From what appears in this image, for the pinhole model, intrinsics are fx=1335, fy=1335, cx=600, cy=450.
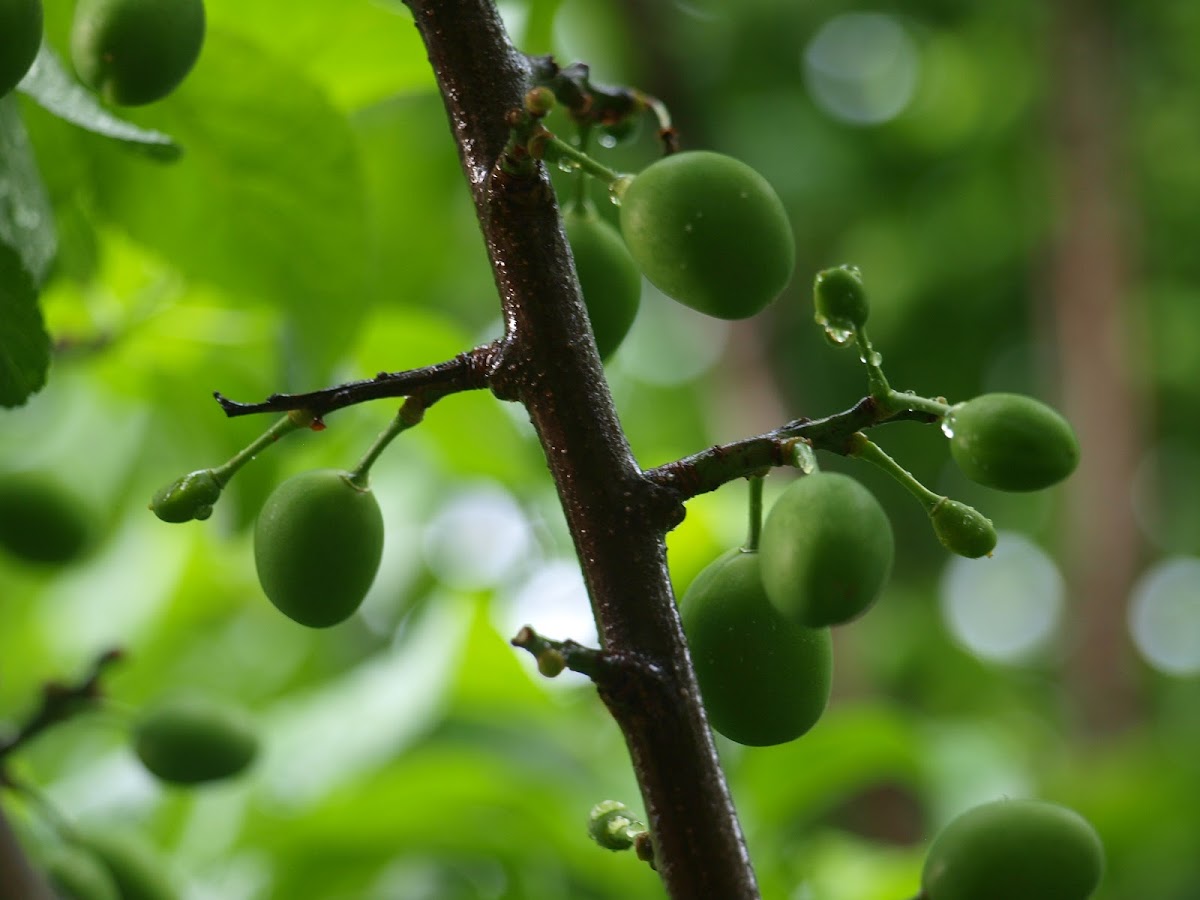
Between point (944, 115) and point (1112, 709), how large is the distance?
7.48 ft

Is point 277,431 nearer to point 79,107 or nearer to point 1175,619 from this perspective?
point 79,107

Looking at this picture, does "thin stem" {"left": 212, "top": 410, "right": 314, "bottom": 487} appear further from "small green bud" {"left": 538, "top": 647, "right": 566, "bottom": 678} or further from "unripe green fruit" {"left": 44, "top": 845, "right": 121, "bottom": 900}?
"unripe green fruit" {"left": 44, "top": 845, "right": 121, "bottom": 900}

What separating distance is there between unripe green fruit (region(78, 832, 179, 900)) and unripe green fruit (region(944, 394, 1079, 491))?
0.69 m

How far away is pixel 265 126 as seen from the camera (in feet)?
3.12

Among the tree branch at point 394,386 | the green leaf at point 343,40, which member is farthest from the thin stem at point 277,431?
the green leaf at point 343,40

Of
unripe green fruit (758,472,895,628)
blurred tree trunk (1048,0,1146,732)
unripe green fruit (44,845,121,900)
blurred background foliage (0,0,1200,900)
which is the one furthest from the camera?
blurred tree trunk (1048,0,1146,732)

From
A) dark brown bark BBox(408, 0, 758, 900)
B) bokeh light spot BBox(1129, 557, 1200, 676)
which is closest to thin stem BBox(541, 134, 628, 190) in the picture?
dark brown bark BBox(408, 0, 758, 900)

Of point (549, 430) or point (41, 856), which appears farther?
point (41, 856)

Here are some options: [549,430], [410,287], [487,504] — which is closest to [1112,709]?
[487,504]

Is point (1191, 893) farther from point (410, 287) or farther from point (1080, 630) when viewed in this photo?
point (410, 287)

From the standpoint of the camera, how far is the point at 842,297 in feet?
1.89

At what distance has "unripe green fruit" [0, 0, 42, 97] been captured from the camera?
583mm

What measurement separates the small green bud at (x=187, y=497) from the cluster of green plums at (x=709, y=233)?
218mm

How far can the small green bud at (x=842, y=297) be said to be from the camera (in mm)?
574
